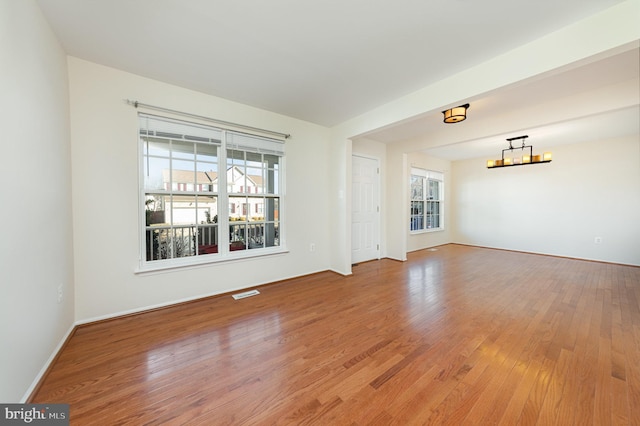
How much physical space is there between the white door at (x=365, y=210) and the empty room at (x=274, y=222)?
79 cm

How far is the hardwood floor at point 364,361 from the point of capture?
1.35 m

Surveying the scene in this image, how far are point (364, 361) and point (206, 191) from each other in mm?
2623

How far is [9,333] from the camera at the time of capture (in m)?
1.24

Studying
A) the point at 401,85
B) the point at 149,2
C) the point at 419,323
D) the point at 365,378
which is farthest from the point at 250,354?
the point at 401,85

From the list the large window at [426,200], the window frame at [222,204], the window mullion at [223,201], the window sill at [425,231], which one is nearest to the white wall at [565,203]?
the large window at [426,200]

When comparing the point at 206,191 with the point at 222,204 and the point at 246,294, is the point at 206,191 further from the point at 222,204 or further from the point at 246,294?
the point at 246,294

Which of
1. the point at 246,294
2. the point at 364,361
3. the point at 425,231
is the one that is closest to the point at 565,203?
the point at 425,231

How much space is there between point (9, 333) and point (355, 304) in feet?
8.85

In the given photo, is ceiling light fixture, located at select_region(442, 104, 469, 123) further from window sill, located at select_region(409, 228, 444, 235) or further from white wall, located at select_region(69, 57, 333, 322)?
window sill, located at select_region(409, 228, 444, 235)

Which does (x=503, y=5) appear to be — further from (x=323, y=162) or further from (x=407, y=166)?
(x=407, y=166)

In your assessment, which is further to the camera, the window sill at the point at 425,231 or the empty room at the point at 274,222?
the window sill at the point at 425,231

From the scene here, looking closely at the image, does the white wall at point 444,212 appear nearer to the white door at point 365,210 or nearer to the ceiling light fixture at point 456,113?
the white door at point 365,210

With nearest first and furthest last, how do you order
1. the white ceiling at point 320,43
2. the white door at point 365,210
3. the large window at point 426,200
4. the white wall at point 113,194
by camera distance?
the white ceiling at point 320,43 → the white wall at point 113,194 → the white door at point 365,210 → the large window at point 426,200

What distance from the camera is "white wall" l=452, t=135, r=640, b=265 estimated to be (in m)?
4.61
